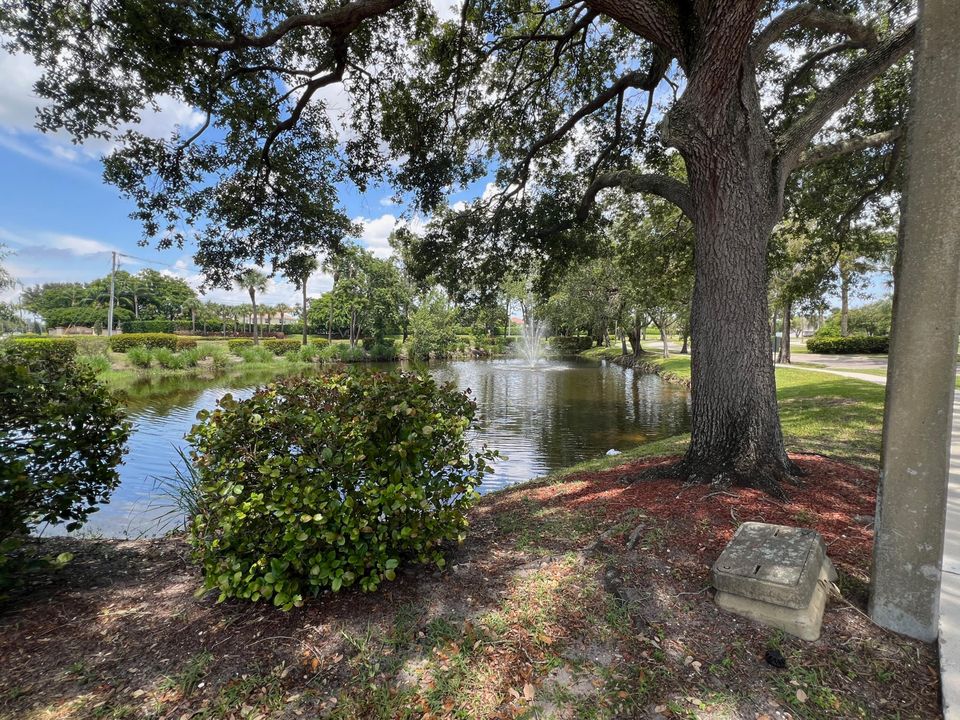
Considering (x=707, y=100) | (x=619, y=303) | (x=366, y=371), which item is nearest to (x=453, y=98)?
(x=707, y=100)

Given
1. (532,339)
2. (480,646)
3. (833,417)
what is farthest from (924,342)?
(532,339)

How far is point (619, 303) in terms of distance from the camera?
25.9 meters

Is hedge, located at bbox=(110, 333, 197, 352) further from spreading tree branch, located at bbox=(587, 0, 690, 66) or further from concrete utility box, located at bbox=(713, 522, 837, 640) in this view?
concrete utility box, located at bbox=(713, 522, 837, 640)

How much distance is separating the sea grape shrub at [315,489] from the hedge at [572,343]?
152ft

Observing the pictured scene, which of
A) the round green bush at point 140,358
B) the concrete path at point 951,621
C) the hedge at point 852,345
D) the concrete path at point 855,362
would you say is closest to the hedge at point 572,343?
the hedge at point 852,345

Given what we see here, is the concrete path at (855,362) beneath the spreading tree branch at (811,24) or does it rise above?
beneath

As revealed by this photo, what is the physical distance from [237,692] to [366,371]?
5.85ft

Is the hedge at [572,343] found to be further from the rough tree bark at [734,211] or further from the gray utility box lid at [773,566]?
the gray utility box lid at [773,566]

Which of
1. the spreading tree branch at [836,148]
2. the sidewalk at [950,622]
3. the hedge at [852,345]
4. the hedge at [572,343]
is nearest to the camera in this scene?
the sidewalk at [950,622]

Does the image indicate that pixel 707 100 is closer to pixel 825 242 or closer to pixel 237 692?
pixel 237 692

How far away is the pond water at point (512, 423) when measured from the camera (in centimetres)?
688

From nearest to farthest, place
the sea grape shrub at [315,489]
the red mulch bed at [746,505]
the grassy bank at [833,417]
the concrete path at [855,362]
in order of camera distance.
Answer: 1. the sea grape shrub at [315,489]
2. the red mulch bed at [746,505]
3. the grassy bank at [833,417]
4. the concrete path at [855,362]

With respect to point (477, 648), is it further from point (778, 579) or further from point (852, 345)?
point (852, 345)

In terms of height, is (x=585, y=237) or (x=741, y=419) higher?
(x=585, y=237)
